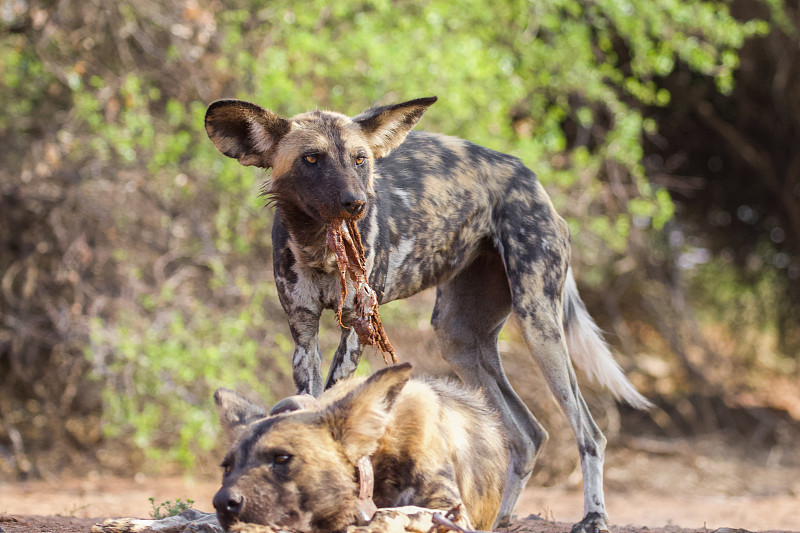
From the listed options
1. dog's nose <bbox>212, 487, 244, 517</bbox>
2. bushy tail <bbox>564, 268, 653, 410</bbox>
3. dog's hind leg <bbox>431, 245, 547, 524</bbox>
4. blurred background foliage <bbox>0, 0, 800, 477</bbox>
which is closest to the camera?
dog's nose <bbox>212, 487, 244, 517</bbox>

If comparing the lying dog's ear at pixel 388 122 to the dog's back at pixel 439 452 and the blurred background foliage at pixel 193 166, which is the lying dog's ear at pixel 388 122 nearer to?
the dog's back at pixel 439 452

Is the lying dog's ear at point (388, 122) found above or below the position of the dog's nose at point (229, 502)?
above

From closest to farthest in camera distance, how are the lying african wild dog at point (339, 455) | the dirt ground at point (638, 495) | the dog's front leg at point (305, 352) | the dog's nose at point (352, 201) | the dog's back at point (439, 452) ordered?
the lying african wild dog at point (339, 455) → the dog's back at point (439, 452) → the dog's nose at point (352, 201) → the dog's front leg at point (305, 352) → the dirt ground at point (638, 495)

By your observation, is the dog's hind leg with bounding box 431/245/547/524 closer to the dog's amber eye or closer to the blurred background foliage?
the dog's amber eye

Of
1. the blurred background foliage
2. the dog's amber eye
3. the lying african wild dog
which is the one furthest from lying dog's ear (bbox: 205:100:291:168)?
the blurred background foliage

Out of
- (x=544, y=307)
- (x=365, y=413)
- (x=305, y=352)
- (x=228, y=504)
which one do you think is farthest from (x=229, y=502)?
(x=544, y=307)

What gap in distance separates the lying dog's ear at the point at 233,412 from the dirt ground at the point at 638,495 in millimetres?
1348

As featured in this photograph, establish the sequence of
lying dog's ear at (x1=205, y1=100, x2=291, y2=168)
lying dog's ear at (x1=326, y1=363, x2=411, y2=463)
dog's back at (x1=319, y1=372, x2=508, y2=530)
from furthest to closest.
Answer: lying dog's ear at (x1=205, y1=100, x2=291, y2=168), dog's back at (x1=319, y1=372, x2=508, y2=530), lying dog's ear at (x1=326, y1=363, x2=411, y2=463)

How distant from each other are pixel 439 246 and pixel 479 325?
1.96 ft

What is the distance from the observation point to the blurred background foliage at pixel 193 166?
7.10 m

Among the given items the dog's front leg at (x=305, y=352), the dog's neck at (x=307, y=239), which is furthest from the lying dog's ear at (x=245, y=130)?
the dog's front leg at (x=305, y=352)

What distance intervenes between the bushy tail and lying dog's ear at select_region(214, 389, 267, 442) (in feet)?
6.41

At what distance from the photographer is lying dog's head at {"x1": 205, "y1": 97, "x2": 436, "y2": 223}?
10.6ft

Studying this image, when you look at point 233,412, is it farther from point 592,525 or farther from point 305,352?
point 592,525
